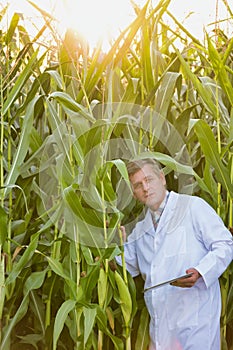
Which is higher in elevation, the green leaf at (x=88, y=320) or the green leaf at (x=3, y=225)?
the green leaf at (x=3, y=225)

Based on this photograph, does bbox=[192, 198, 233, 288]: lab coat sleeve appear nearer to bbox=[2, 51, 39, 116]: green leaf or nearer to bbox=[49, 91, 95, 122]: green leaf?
bbox=[49, 91, 95, 122]: green leaf

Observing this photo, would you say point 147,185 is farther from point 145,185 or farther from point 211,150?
point 211,150

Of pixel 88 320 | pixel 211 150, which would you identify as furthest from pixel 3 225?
pixel 211 150

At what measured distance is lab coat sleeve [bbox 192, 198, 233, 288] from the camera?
1407 mm

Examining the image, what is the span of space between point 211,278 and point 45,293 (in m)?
0.44

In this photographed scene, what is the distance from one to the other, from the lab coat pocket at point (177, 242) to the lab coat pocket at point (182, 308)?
0.09 meters

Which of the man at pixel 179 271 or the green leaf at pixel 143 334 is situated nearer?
the man at pixel 179 271

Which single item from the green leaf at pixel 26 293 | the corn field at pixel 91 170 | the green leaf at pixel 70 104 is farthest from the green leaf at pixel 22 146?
the green leaf at pixel 26 293

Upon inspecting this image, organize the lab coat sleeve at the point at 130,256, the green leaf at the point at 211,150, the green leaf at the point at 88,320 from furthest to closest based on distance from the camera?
the lab coat sleeve at the point at 130,256 → the green leaf at the point at 211,150 → the green leaf at the point at 88,320

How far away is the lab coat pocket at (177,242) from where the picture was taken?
1486mm

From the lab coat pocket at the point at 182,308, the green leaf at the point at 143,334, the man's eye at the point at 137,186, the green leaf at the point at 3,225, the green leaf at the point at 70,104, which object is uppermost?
the green leaf at the point at 70,104

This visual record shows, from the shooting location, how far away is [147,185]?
56.2 inches

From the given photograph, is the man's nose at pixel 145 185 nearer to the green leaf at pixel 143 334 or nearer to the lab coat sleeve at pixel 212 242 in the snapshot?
the lab coat sleeve at pixel 212 242

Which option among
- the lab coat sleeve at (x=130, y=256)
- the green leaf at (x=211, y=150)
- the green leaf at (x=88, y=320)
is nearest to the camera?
the green leaf at (x=88, y=320)
